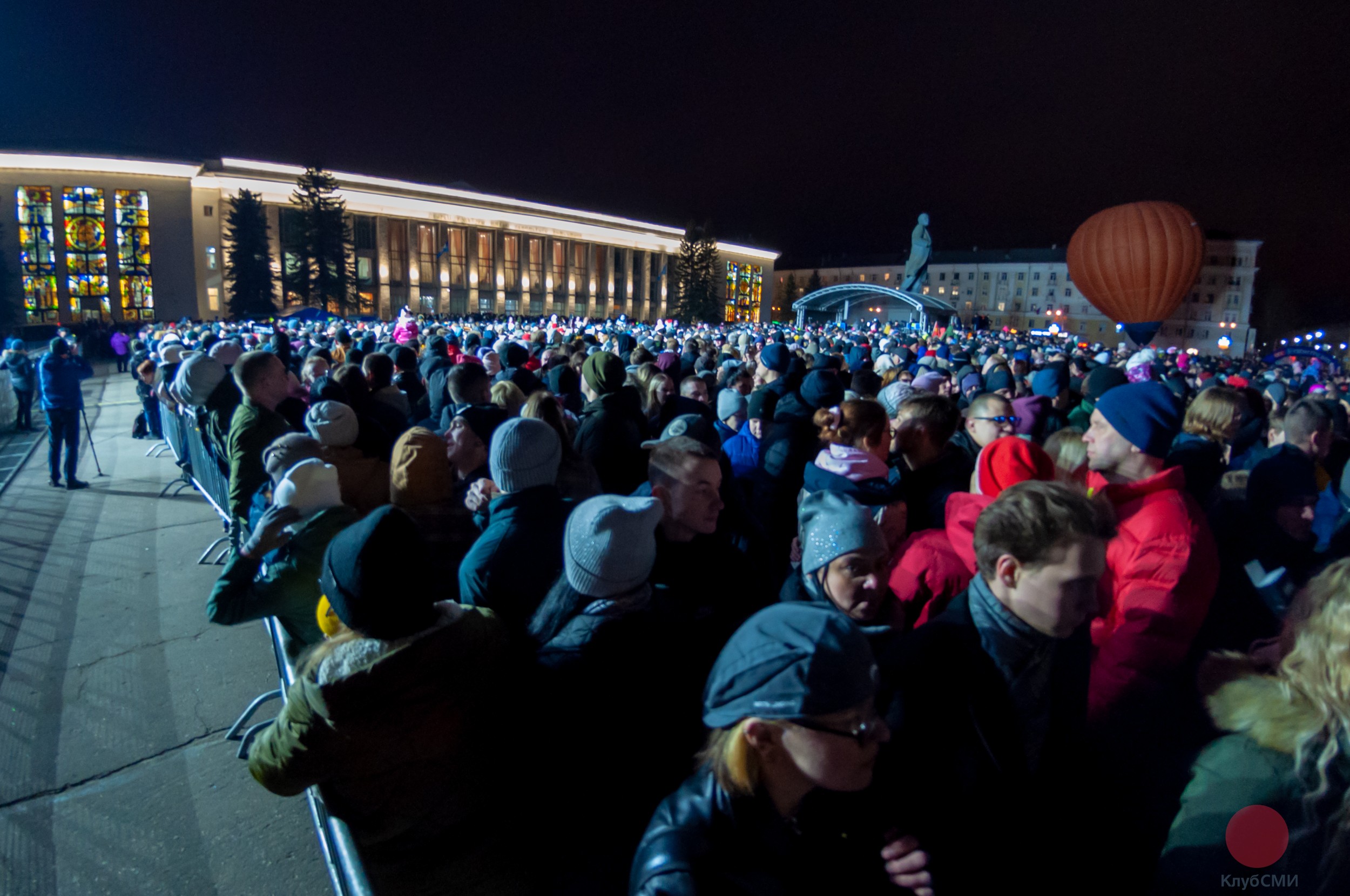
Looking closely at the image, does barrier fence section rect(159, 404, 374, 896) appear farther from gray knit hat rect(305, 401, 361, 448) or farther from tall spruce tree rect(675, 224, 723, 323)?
tall spruce tree rect(675, 224, 723, 323)

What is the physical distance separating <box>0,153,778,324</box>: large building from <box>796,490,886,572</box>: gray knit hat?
6072 centimetres

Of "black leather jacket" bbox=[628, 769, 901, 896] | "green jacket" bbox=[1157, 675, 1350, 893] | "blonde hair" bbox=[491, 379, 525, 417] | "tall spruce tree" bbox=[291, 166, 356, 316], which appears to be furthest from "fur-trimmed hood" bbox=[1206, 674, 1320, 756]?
"tall spruce tree" bbox=[291, 166, 356, 316]

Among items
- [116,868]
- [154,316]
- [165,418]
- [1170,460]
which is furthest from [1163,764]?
[154,316]

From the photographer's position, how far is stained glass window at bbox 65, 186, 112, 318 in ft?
158

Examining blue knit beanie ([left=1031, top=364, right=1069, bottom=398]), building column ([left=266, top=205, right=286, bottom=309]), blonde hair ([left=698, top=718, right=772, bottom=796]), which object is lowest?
blonde hair ([left=698, top=718, right=772, bottom=796])

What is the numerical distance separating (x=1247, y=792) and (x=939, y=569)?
1.11 meters

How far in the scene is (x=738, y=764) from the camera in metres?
1.23

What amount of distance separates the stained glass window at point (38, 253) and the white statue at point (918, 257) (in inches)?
2297

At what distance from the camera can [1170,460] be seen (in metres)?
3.57

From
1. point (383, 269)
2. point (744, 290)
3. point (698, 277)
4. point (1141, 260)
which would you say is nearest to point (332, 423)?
point (1141, 260)

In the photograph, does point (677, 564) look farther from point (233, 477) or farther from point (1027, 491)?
point (233, 477)

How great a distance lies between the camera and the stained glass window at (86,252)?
4819cm

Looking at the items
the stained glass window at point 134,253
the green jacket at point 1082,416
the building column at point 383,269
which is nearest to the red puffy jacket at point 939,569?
the green jacket at point 1082,416

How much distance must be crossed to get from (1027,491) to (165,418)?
9731 millimetres
